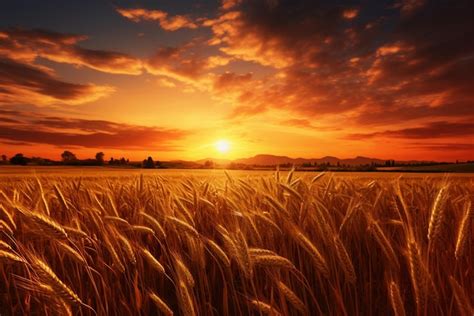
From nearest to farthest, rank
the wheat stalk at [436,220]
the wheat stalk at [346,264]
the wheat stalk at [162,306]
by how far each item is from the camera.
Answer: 1. the wheat stalk at [162,306]
2. the wheat stalk at [346,264]
3. the wheat stalk at [436,220]

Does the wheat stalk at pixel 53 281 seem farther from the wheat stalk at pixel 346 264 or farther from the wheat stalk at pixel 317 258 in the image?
the wheat stalk at pixel 346 264

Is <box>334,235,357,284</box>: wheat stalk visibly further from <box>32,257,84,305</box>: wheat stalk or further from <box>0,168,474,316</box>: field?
<box>32,257,84,305</box>: wheat stalk

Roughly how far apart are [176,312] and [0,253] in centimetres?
91

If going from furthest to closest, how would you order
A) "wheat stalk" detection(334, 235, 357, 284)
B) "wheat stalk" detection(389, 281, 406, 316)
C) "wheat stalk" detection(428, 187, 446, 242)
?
"wheat stalk" detection(428, 187, 446, 242) < "wheat stalk" detection(334, 235, 357, 284) < "wheat stalk" detection(389, 281, 406, 316)

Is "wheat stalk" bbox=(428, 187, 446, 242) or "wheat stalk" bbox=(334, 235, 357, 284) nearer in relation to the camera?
"wheat stalk" bbox=(334, 235, 357, 284)

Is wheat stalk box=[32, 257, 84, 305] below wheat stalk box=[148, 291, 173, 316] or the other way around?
the other way around

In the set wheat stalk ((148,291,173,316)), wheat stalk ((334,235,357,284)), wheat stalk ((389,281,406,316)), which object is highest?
wheat stalk ((334,235,357,284))

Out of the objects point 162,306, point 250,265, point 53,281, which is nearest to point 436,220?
point 250,265

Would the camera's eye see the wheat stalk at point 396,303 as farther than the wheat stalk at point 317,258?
No

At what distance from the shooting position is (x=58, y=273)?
2266 mm

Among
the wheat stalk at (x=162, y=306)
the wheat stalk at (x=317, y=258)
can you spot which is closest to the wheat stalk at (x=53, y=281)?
the wheat stalk at (x=162, y=306)

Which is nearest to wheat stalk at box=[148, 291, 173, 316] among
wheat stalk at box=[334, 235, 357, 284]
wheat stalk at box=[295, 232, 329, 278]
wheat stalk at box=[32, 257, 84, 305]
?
wheat stalk at box=[32, 257, 84, 305]

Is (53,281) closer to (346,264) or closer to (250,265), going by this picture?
(250,265)

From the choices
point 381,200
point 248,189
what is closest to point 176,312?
point 248,189
